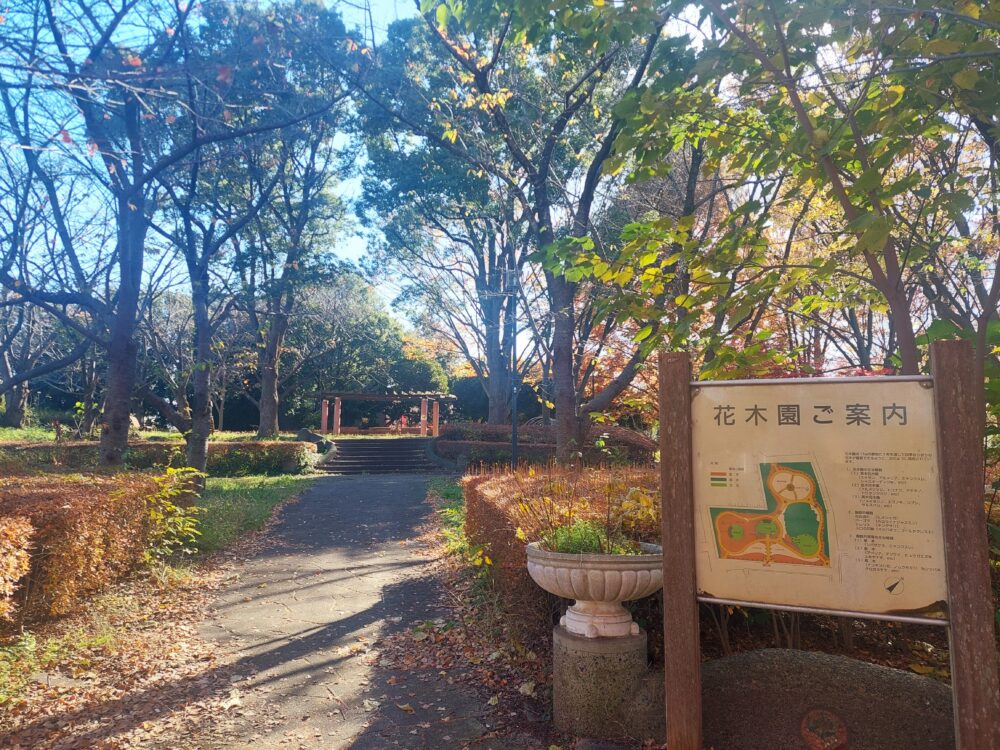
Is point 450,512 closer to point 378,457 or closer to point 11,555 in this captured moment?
point 11,555

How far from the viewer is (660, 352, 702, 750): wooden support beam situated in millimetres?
2908

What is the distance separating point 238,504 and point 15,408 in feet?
70.0

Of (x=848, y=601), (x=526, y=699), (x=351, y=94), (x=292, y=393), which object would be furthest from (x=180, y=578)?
(x=292, y=393)

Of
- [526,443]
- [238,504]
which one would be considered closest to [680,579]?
[238,504]

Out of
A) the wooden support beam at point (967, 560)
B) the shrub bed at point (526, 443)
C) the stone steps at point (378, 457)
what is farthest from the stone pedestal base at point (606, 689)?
the stone steps at point (378, 457)

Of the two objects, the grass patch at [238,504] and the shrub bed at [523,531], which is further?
the grass patch at [238,504]

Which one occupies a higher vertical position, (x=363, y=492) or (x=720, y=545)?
(x=720, y=545)

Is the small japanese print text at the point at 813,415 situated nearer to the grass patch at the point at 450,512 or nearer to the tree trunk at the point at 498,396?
the grass patch at the point at 450,512

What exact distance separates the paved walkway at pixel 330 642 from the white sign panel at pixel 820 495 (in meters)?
1.87

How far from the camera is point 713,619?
13.6 ft

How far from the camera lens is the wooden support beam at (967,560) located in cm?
Result: 246

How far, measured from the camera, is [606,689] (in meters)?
3.48

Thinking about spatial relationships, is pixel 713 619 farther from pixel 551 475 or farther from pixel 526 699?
pixel 551 475

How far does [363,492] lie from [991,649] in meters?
13.5
